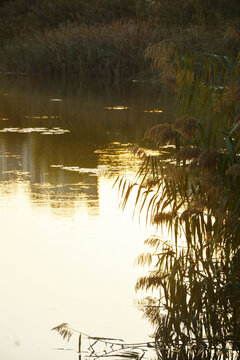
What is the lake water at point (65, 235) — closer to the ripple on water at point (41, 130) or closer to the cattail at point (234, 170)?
the ripple on water at point (41, 130)

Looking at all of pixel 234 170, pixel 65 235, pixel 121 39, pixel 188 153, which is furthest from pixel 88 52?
pixel 234 170

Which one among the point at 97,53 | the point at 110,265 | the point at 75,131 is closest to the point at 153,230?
the point at 110,265

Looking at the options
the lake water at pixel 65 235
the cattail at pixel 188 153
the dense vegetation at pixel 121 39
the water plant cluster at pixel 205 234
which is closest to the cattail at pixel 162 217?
the water plant cluster at pixel 205 234

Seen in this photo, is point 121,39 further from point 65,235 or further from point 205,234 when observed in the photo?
point 205,234

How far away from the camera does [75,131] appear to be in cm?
1106

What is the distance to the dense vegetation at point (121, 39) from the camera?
19.2m

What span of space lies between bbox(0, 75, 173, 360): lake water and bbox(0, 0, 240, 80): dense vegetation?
6.79m

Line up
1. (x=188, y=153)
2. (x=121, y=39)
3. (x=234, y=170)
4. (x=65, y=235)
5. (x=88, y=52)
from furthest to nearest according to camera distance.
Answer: (x=88, y=52) → (x=121, y=39) → (x=65, y=235) → (x=188, y=153) → (x=234, y=170)

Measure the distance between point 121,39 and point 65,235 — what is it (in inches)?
569

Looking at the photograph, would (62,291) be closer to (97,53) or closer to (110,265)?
(110,265)

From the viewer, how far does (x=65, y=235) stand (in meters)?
5.75

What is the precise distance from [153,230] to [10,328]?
1888mm

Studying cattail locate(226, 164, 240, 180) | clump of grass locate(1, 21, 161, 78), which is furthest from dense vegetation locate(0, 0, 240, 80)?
cattail locate(226, 164, 240, 180)

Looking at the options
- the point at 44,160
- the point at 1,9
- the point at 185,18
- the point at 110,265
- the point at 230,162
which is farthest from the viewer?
the point at 1,9
